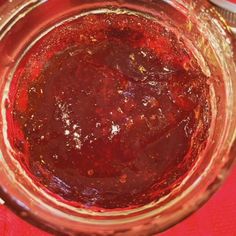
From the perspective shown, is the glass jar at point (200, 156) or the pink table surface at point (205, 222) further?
the pink table surface at point (205, 222)

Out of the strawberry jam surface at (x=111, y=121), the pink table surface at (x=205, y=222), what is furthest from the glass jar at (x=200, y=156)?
the pink table surface at (x=205, y=222)

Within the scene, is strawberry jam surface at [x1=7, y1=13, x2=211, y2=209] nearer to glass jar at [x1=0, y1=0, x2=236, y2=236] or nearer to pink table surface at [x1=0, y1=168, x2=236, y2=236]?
glass jar at [x1=0, y1=0, x2=236, y2=236]

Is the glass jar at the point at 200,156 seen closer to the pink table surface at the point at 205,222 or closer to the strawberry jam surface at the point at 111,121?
the strawberry jam surface at the point at 111,121

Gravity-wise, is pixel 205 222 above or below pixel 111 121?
below

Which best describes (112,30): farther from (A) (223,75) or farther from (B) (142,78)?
(A) (223,75)

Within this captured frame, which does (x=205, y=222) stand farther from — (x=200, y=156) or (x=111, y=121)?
(x=111, y=121)

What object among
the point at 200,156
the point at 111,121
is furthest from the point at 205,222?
the point at 111,121

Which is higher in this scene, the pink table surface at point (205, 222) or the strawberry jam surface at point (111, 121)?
the strawberry jam surface at point (111, 121)
